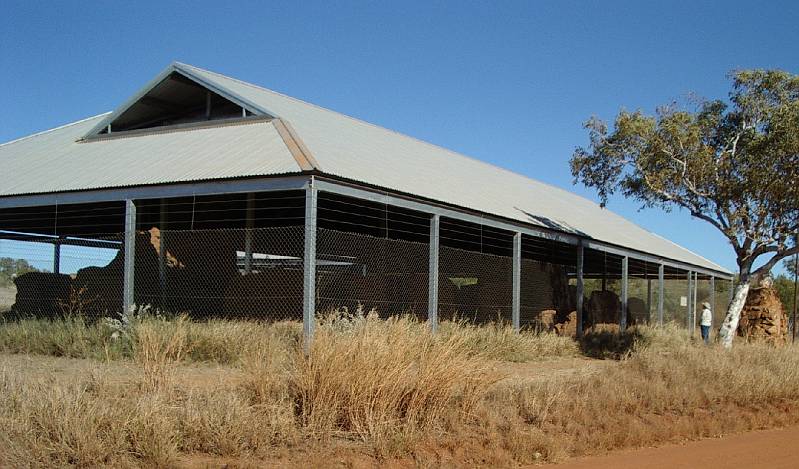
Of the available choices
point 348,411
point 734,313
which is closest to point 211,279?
point 348,411

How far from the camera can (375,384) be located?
8.38 metres

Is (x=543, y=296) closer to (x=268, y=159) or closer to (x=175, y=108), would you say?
(x=175, y=108)

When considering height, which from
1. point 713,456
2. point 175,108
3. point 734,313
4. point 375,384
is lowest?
point 713,456

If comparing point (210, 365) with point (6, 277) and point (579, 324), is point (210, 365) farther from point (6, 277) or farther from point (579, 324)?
point (579, 324)

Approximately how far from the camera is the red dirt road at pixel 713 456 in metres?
8.58

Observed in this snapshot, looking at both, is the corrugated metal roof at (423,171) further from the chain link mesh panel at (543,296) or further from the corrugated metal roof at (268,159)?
the chain link mesh panel at (543,296)

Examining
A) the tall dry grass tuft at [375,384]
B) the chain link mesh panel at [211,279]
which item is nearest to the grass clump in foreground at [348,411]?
the tall dry grass tuft at [375,384]

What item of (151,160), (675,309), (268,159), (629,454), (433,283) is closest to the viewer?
(629,454)

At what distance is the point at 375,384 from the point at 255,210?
12.4 m

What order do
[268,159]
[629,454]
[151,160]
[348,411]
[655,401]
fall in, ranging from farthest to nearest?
[151,160] → [268,159] → [655,401] → [629,454] → [348,411]

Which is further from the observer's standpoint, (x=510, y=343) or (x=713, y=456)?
(x=510, y=343)

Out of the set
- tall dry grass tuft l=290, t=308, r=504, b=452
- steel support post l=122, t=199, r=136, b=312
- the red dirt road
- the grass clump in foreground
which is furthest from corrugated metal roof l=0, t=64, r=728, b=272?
the red dirt road

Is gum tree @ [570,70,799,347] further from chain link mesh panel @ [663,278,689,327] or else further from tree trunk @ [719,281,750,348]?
chain link mesh panel @ [663,278,689,327]

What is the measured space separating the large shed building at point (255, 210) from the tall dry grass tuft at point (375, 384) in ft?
14.4
